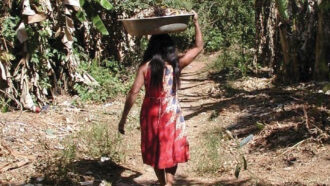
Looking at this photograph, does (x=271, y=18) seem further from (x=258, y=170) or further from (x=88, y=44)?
(x=258, y=170)

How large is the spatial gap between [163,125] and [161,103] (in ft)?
0.62

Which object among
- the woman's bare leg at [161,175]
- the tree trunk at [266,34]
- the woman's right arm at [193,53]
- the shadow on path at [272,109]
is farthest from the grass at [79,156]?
the tree trunk at [266,34]

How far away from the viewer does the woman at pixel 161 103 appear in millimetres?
3855

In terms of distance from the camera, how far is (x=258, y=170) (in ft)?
16.3

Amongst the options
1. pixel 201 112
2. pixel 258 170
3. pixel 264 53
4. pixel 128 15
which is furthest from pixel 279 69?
pixel 258 170

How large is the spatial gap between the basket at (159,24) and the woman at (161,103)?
3.9 inches

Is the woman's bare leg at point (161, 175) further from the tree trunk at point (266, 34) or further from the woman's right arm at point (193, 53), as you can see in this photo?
the tree trunk at point (266, 34)

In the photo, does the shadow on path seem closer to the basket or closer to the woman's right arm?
the woman's right arm

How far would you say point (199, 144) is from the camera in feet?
20.0

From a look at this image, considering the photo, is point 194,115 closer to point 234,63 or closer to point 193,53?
point 193,53

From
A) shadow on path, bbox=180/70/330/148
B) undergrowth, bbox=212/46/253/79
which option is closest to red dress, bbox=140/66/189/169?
shadow on path, bbox=180/70/330/148

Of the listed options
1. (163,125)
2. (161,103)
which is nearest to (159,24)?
(161,103)

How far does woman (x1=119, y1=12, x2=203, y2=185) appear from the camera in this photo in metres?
3.86

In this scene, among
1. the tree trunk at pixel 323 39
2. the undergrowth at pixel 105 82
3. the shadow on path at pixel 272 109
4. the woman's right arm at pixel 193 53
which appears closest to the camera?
the woman's right arm at pixel 193 53
